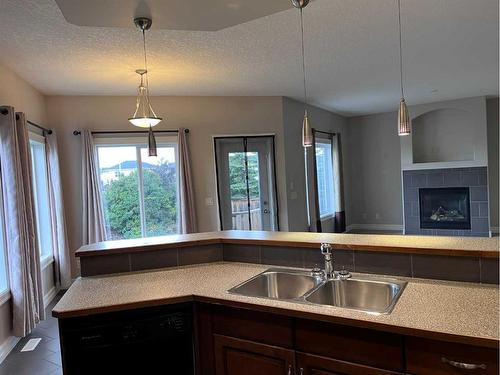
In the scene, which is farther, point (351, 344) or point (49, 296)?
point (49, 296)

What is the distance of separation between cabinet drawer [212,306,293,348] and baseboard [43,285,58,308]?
338cm

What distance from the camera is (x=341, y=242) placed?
7.26 feet

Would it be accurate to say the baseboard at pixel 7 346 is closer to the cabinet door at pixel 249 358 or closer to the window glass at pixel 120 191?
the window glass at pixel 120 191

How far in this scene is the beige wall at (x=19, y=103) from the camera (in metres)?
3.34

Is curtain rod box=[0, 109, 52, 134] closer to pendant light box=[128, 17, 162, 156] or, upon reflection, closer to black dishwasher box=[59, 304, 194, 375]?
pendant light box=[128, 17, 162, 156]

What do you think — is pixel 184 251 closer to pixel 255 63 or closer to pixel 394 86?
pixel 255 63

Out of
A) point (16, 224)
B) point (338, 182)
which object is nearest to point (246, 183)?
point (338, 182)

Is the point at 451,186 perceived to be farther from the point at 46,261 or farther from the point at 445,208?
the point at 46,261

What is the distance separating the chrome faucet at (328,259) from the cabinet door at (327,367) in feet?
1.79

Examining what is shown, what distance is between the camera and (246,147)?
18.6 feet

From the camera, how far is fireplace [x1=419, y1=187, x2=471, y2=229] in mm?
7174

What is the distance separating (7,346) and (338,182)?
6168 mm

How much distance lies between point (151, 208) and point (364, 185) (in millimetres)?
5181

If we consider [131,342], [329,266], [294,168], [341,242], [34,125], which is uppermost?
[34,125]
